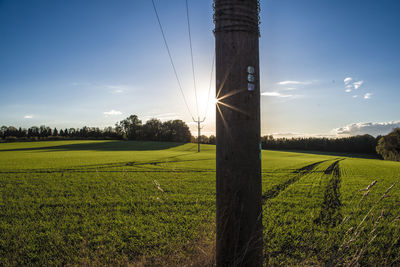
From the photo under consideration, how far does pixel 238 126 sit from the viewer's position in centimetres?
199

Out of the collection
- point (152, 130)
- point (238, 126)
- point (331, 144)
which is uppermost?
point (152, 130)

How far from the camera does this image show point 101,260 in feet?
10.4

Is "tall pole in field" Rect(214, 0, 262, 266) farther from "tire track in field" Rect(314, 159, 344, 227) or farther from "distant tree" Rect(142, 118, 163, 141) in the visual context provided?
"distant tree" Rect(142, 118, 163, 141)

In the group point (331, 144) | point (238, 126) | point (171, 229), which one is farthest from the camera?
point (331, 144)

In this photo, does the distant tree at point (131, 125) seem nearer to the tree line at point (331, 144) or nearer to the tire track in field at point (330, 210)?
the tree line at point (331, 144)

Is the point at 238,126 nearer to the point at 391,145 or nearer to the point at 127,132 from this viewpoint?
the point at 391,145

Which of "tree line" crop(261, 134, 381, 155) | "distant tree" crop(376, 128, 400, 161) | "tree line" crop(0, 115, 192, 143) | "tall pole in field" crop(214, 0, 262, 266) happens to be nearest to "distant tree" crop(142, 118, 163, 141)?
"tree line" crop(0, 115, 192, 143)

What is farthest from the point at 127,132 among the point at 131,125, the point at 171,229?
the point at 171,229

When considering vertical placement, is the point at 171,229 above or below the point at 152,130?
below

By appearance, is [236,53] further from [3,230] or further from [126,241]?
[3,230]

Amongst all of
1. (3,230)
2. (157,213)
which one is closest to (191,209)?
(157,213)

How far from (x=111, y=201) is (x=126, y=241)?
120 inches

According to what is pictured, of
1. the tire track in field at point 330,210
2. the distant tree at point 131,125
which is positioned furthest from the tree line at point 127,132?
the tire track in field at point 330,210

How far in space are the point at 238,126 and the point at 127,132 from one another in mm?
104083
